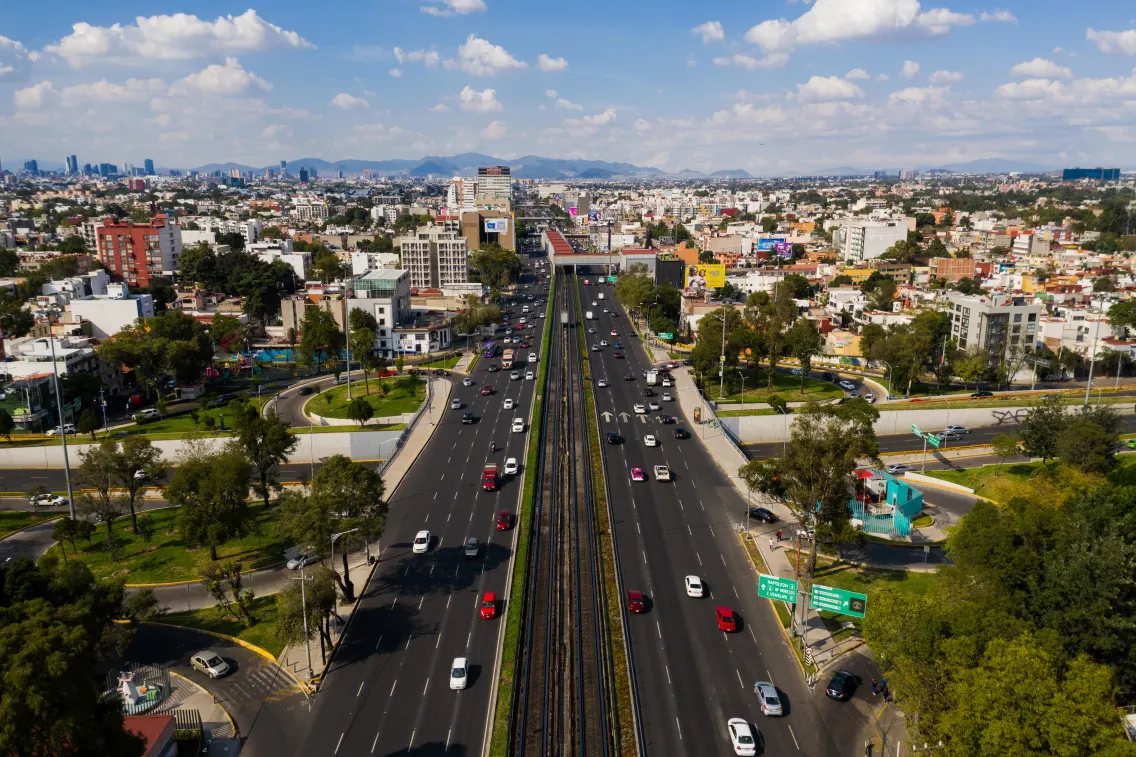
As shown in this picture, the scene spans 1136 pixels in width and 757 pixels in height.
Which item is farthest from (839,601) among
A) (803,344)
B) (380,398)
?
(380,398)

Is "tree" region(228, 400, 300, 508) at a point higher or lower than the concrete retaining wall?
higher

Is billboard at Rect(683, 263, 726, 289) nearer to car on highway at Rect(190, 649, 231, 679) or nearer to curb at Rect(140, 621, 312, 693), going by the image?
curb at Rect(140, 621, 312, 693)

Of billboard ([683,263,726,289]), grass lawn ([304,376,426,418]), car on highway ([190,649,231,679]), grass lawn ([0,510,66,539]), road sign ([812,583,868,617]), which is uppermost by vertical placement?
billboard ([683,263,726,289])

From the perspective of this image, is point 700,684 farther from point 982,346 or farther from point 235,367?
point 235,367

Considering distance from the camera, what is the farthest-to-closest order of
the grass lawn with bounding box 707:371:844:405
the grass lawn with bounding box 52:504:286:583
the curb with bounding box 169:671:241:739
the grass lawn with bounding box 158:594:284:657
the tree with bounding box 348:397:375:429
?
the grass lawn with bounding box 707:371:844:405 < the tree with bounding box 348:397:375:429 < the grass lawn with bounding box 52:504:286:583 < the grass lawn with bounding box 158:594:284:657 < the curb with bounding box 169:671:241:739

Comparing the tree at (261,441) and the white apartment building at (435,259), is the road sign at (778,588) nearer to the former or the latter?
the tree at (261,441)

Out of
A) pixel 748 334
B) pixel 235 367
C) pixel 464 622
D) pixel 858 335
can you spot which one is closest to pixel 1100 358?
pixel 858 335

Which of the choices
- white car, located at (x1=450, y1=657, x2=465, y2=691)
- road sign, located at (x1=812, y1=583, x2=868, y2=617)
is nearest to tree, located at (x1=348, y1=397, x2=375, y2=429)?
white car, located at (x1=450, y1=657, x2=465, y2=691)
